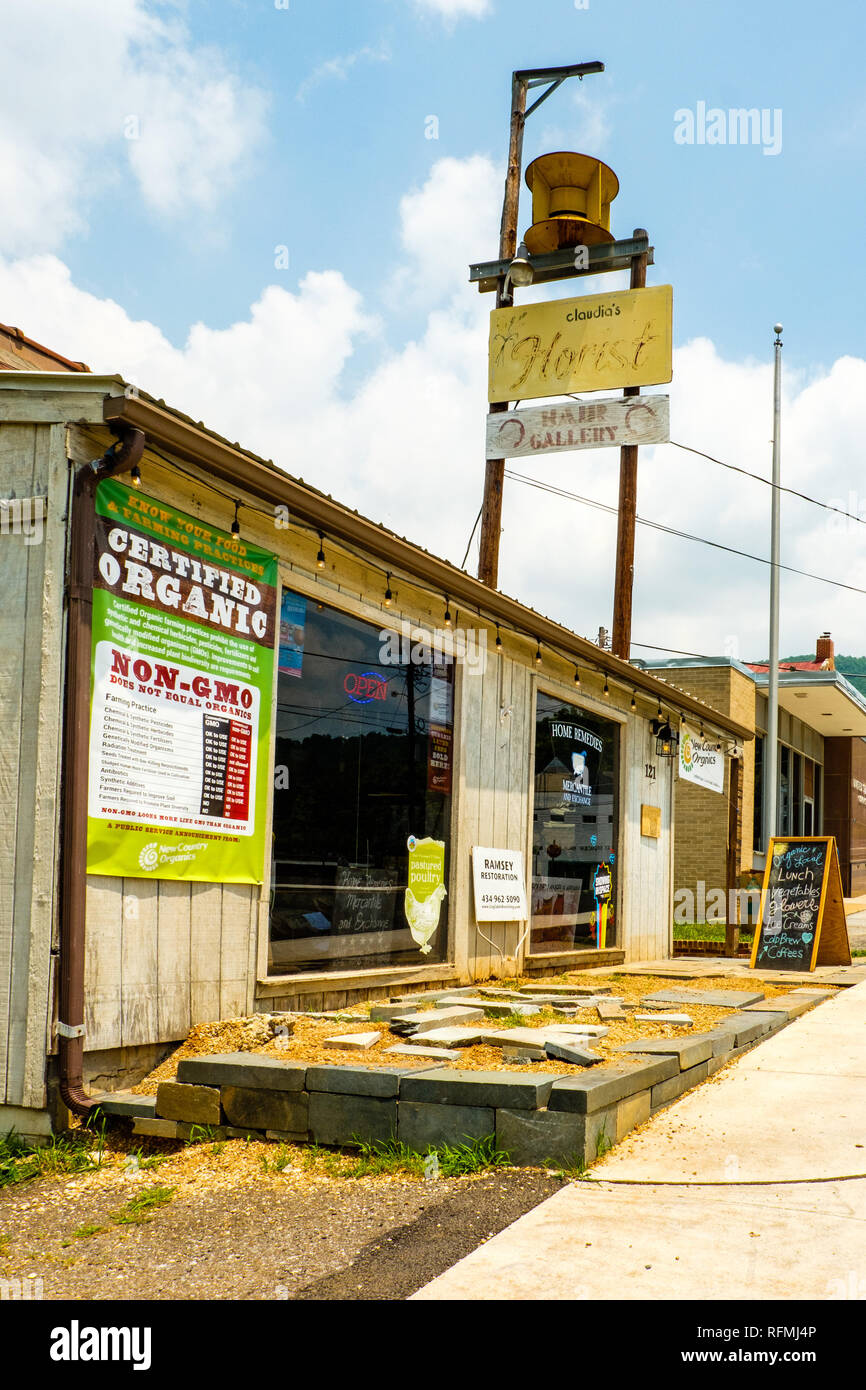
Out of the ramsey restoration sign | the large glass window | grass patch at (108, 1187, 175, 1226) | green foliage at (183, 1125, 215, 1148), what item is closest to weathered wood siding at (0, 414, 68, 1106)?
green foliage at (183, 1125, 215, 1148)

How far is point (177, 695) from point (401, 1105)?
243 centimetres

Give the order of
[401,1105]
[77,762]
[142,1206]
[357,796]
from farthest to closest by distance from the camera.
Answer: [357,796], [77,762], [401,1105], [142,1206]

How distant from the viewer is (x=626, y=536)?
48.4 feet

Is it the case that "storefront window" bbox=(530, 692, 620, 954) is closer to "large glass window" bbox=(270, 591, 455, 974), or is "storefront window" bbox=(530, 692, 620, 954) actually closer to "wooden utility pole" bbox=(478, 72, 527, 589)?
"large glass window" bbox=(270, 591, 455, 974)

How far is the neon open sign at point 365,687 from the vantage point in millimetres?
8062

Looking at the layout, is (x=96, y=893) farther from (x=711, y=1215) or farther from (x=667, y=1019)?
(x=667, y=1019)

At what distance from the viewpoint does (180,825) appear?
635cm

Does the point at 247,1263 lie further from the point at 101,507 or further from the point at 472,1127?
the point at 101,507

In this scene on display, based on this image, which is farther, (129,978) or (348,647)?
(348,647)

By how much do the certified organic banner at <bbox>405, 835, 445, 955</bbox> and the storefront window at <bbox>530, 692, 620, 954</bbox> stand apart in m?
1.86

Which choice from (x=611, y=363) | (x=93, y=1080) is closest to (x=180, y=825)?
(x=93, y=1080)

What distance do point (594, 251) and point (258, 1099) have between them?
11.6 metres

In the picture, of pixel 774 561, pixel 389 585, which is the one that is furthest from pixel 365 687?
pixel 774 561
